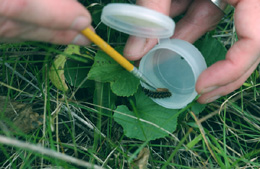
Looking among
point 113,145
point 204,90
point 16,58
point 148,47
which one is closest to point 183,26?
point 148,47

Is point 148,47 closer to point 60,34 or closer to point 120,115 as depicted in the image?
point 120,115

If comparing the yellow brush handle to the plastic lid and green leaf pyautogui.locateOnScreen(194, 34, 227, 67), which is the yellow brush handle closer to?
the plastic lid

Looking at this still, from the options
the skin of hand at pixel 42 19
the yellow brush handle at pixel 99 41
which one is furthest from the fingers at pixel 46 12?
the yellow brush handle at pixel 99 41

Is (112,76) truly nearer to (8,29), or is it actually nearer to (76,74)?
(76,74)

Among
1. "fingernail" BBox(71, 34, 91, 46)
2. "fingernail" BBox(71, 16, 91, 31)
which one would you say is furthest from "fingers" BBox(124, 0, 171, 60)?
"fingernail" BBox(71, 16, 91, 31)

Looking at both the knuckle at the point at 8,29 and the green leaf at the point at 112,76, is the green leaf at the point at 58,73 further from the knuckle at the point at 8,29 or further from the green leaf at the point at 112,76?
the knuckle at the point at 8,29
